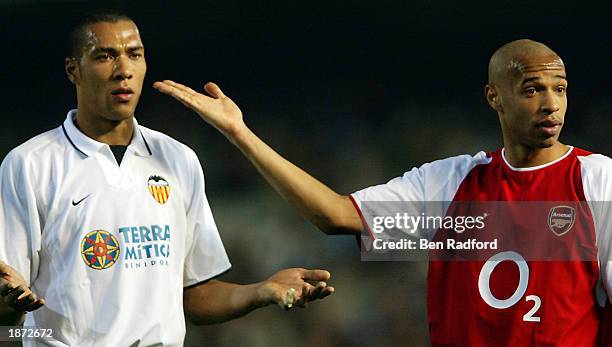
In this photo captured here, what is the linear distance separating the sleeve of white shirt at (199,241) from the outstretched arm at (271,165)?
24 centimetres

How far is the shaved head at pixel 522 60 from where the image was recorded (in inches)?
155

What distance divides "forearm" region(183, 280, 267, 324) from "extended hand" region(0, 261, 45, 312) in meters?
0.72

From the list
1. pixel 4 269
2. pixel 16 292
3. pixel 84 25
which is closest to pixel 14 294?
pixel 16 292

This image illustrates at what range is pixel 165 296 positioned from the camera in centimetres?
366

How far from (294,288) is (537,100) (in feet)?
3.90

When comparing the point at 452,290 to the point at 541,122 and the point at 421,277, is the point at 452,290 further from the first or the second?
the point at 421,277

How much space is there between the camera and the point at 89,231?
11.7ft

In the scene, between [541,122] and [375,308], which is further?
[375,308]

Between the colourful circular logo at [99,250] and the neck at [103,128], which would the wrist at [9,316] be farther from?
the neck at [103,128]

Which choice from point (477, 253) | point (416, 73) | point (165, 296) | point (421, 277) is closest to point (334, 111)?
point (416, 73)

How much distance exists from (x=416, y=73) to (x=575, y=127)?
3.37 ft

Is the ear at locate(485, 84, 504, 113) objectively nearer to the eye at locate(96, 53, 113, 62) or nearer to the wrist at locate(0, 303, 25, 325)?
the eye at locate(96, 53, 113, 62)

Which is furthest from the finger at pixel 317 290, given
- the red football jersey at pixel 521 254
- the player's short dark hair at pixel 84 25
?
the player's short dark hair at pixel 84 25

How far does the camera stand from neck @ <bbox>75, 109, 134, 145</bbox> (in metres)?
3.72
